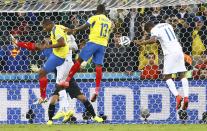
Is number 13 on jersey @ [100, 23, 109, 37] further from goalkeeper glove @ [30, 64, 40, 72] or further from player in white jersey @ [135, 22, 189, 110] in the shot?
goalkeeper glove @ [30, 64, 40, 72]

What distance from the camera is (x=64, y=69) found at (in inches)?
543

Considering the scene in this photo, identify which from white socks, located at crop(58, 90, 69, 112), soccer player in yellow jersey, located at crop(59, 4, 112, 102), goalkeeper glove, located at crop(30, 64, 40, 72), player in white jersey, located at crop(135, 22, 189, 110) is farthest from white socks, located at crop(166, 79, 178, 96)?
goalkeeper glove, located at crop(30, 64, 40, 72)

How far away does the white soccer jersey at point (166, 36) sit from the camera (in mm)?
13039

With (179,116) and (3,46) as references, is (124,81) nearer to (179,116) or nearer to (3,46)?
(179,116)

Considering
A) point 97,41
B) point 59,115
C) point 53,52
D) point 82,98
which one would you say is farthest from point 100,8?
point 59,115

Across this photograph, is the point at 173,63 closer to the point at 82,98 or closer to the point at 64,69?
the point at 82,98

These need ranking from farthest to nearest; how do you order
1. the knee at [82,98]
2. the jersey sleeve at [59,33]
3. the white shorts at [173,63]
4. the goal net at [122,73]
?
the goal net at [122,73]
the white shorts at [173,63]
the knee at [82,98]
the jersey sleeve at [59,33]

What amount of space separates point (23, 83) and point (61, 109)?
1032 mm

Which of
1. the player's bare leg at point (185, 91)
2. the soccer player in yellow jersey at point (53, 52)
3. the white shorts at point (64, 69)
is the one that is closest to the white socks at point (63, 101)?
the white shorts at point (64, 69)

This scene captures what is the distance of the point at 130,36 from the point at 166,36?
6.52ft

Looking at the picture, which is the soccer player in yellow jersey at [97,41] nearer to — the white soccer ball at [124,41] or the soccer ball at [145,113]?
the white soccer ball at [124,41]

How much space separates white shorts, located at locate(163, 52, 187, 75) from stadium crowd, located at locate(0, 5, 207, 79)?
97 cm

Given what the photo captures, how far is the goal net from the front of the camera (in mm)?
14141

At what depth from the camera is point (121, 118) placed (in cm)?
1450
